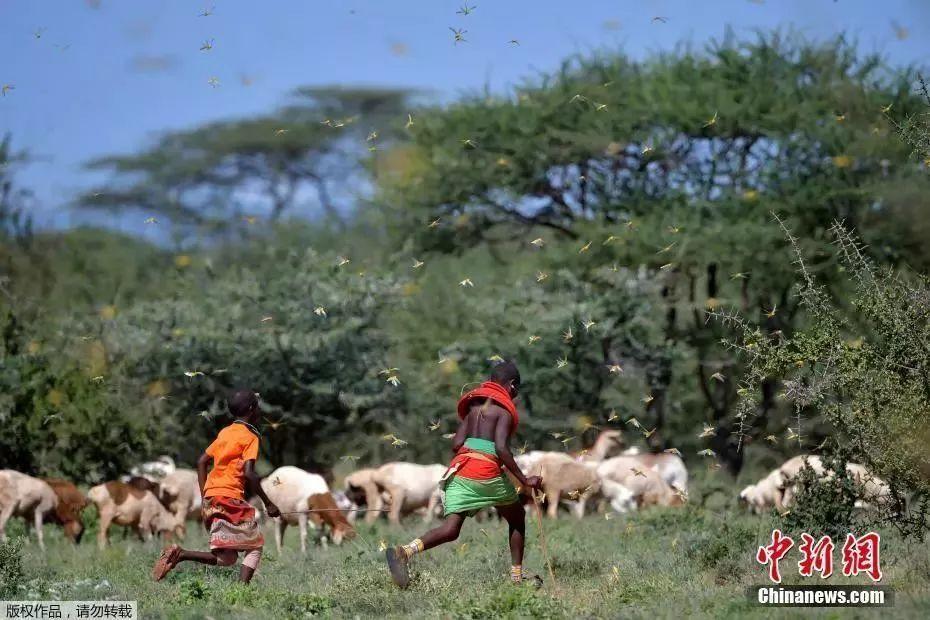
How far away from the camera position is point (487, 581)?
11.0 metres

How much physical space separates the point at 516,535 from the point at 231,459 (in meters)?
2.24

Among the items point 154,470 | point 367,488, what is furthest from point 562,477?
point 154,470

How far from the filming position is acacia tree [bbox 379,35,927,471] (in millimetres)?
27438

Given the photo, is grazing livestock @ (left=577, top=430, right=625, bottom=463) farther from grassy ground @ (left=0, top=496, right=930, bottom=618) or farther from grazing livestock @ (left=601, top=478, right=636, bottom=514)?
grassy ground @ (left=0, top=496, right=930, bottom=618)

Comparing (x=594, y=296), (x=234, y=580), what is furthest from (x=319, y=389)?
A: (x=234, y=580)

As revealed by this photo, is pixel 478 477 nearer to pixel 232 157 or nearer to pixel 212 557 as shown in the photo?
pixel 212 557

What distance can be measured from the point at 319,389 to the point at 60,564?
1201 cm

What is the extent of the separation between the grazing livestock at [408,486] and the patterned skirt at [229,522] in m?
8.49

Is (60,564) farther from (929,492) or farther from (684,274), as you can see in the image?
(684,274)

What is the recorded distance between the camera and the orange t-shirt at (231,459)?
10.5 meters

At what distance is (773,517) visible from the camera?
1433 cm

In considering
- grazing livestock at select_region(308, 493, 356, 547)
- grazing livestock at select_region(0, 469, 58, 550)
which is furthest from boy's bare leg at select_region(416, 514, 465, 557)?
grazing livestock at select_region(0, 469, 58, 550)

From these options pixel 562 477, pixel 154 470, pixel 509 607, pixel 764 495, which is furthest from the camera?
pixel 154 470

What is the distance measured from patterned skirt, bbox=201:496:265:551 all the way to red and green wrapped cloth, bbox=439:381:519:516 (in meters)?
1.57
